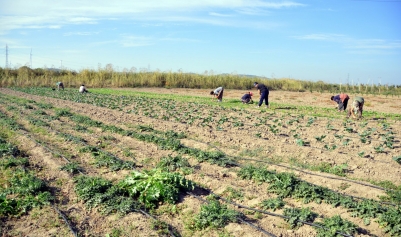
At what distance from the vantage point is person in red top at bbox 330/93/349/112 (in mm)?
17781

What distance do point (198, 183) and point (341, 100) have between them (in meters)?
13.1

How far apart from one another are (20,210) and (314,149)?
6.22 m

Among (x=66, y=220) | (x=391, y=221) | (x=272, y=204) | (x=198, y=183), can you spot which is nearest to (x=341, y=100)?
(x=198, y=183)

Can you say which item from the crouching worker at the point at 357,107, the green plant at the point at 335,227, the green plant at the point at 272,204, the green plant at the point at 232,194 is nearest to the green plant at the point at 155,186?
the green plant at the point at 232,194

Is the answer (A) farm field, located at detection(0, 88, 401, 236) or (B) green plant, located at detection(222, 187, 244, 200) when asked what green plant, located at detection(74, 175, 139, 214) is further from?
(B) green plant, located at detection(222, 187, 244, 200)

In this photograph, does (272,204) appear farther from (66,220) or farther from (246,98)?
(246,98)

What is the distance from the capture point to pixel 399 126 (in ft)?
45.1

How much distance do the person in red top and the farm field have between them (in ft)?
22.0

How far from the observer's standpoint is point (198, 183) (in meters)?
6.85

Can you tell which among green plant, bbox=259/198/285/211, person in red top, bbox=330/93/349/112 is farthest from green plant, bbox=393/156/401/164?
person in red top, bbox=330/93/349/112

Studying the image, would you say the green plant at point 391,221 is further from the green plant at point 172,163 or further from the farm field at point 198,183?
the green plant at point 172,163

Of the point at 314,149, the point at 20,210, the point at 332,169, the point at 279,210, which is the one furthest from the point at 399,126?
the point at 20,210

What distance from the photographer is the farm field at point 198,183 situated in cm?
514

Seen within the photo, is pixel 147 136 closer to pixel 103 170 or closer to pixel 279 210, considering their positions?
pixel 103 170
